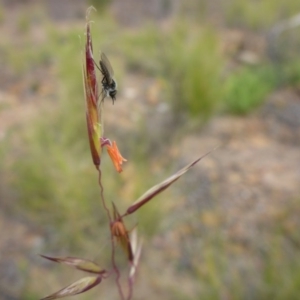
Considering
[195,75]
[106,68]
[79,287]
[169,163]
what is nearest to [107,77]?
[106,68]

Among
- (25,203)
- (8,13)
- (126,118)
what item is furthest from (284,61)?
(8,13)

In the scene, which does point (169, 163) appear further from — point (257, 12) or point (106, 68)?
point (257, 12)

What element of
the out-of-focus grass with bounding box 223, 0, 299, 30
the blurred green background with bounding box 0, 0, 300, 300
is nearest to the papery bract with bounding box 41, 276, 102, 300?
the blurred green background with bounding box 0, 0, 300, 300

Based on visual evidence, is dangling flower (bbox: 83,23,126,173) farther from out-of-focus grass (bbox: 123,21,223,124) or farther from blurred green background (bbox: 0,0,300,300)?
out-of-focus grass (bbox: 123,21,223,124)

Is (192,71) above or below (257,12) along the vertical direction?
above

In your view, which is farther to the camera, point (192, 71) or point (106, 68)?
point (192, 71)

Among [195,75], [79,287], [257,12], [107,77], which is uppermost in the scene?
[107,77]
